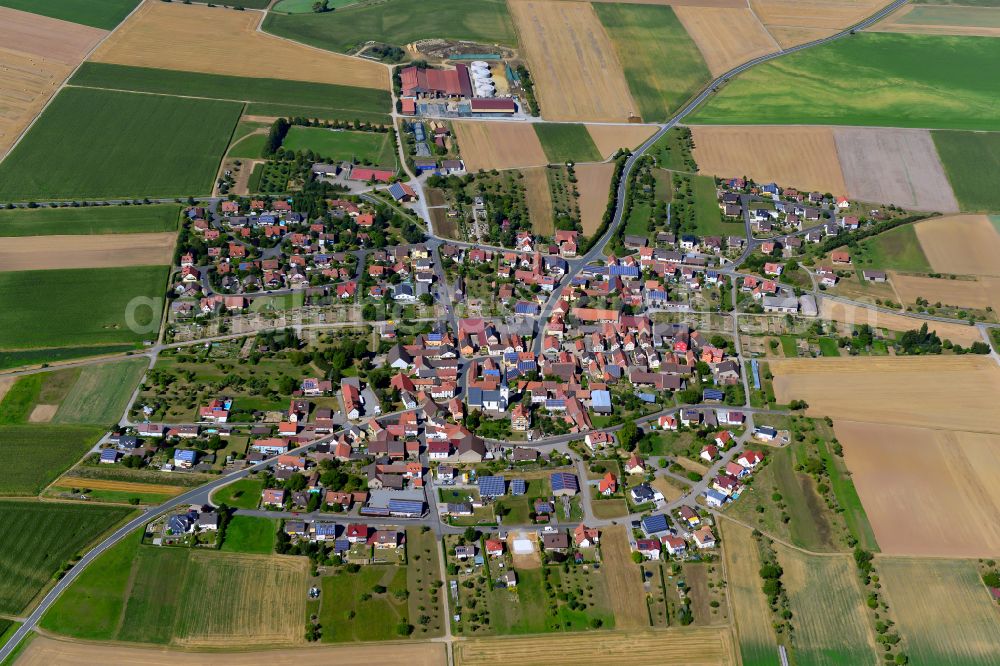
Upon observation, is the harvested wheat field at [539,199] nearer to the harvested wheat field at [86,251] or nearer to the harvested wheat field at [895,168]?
the harvested wheat field at [895,168]

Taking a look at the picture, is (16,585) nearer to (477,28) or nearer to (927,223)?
(927,223)

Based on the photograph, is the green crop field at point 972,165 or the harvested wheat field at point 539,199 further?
the green crop field at point 972,165

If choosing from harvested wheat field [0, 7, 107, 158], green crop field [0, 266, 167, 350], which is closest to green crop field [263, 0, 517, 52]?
harvested wheat field [0, 7, 107, 158]

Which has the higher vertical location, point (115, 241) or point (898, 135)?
point (115, 241)

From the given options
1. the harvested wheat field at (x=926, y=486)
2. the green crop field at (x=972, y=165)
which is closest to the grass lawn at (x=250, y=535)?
the harvested wheat field at (x=926, y=486)

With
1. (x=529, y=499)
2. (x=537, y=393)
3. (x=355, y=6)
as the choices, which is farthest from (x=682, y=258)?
(x=355, y=6)

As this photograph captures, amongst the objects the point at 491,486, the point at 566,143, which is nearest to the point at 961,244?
the point at 566,143
